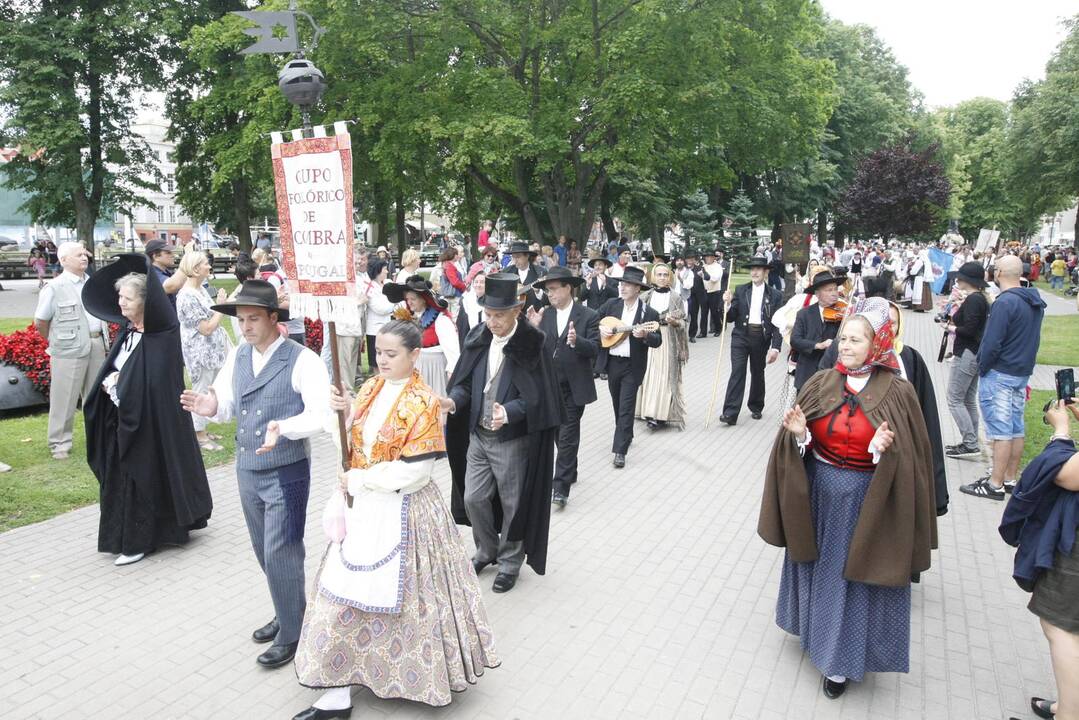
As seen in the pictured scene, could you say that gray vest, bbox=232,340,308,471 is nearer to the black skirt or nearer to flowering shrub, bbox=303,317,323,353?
the black skirt

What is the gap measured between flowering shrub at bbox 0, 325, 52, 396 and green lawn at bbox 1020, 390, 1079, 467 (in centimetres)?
1167

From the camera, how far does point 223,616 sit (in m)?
5.12

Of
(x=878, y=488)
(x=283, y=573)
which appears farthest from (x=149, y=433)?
(x=878, y=488)

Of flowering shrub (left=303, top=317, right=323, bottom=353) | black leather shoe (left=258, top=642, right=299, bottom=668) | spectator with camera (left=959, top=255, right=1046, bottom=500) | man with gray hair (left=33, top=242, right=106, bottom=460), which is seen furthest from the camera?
flowering shrub (left=303, top=317, right=323, bottom=353)

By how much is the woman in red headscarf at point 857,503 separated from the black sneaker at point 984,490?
3.94m

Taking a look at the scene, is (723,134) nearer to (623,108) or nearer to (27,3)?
(623,108)

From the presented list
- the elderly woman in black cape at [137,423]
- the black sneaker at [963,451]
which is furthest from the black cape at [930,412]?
the elderly woman in black cape at [137,423]

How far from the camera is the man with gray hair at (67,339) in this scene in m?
7.79

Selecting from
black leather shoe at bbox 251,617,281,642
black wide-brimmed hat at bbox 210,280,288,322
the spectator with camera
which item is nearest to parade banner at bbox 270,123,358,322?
black wide-brimmed hat at bbox 210,280,288,322

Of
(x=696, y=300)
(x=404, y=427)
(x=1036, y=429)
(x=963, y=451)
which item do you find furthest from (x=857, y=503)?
(x=696, y=300)

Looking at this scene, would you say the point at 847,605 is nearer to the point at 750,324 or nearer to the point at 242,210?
the point at 750,324

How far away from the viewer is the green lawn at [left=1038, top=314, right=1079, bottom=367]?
52.0 ft

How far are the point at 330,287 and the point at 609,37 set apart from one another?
18.5 m

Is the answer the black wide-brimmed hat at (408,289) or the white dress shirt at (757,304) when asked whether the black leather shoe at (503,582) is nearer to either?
the black wide-brimmed hat at (408,289)
